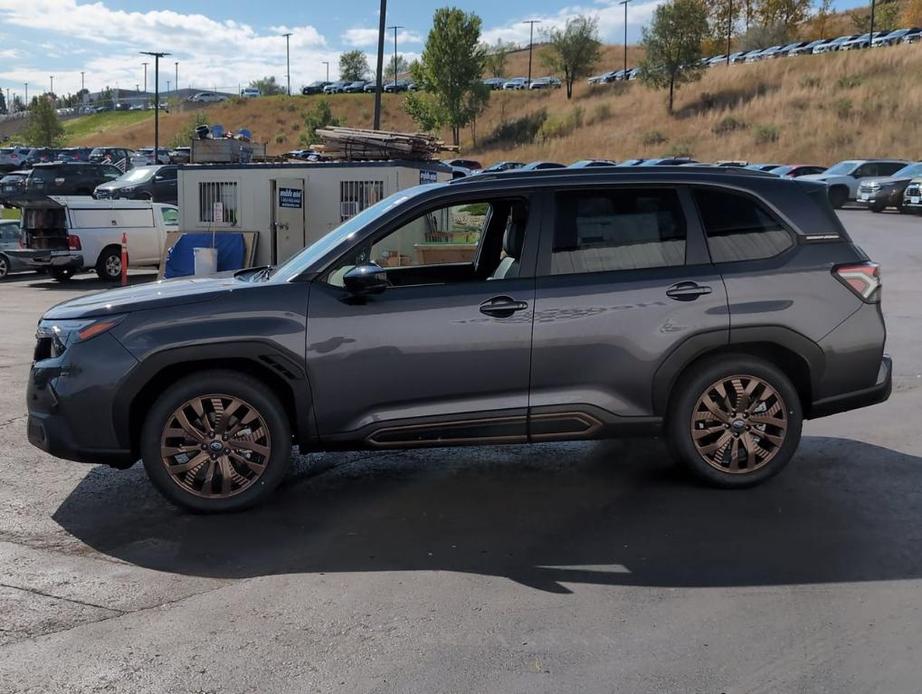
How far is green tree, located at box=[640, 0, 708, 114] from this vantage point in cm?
6056

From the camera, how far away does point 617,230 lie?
565cm

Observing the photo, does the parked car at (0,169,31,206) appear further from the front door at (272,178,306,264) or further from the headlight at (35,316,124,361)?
the headlight at (35,316,124,361)

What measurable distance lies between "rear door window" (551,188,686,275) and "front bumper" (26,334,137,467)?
251cm

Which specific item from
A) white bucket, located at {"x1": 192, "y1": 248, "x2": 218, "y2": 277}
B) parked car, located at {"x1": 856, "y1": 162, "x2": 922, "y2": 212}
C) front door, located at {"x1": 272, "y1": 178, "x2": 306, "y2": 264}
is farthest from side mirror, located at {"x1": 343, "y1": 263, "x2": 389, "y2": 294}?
parked car, located at {"x1": 856, "y1": 162, "x2": 922, "y2": 212}

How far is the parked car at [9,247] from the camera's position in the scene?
1930 centimetres

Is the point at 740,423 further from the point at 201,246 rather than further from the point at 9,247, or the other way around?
the point at 9,247

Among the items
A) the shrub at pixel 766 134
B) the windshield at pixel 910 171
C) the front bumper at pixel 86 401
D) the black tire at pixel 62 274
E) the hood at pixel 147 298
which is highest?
the shrub at pixel 766 134

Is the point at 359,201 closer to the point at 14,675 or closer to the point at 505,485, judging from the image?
the point at 505,485

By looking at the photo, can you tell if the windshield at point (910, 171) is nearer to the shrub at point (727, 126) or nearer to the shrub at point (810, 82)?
the shrub at point (727, 126)

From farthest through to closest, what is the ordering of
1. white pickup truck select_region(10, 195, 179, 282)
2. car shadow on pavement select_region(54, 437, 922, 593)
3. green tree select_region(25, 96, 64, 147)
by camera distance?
green tree select_region(25, 96, 64, 147), white pickup truck select_region(10, 195, 179, 282), car shadow on pavement select_region(54, 437, 922, 593)

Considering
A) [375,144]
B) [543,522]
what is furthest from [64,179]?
[543,522]

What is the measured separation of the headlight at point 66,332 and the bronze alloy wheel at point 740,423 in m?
3.39

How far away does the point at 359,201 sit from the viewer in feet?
54.3

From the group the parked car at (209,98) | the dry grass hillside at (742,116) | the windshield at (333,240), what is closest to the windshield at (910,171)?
the dry grass hillside at (742,116)
